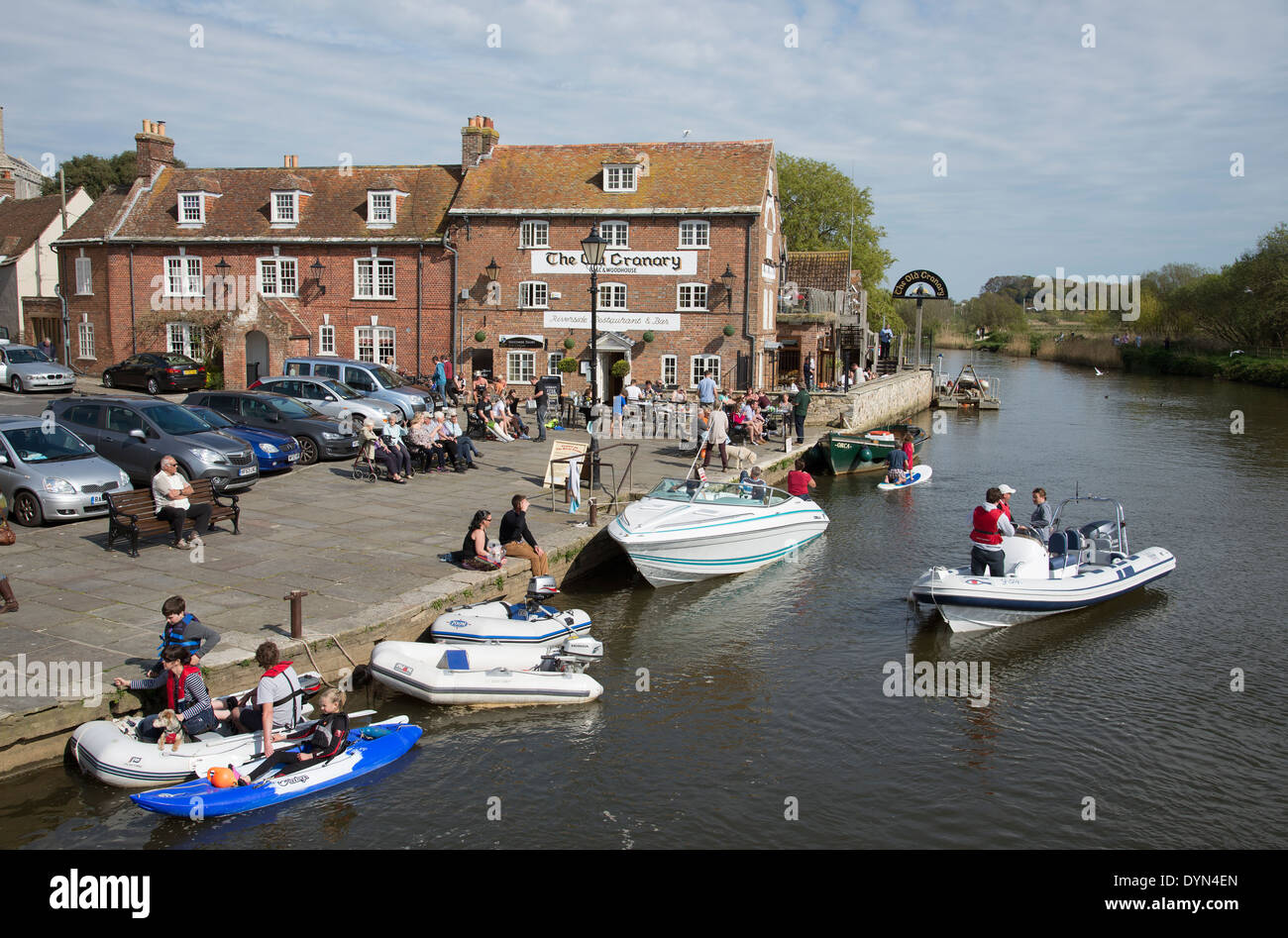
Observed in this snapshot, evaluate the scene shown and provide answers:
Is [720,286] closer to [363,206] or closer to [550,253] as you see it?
[550,253]

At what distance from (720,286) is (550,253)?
651 centimetres

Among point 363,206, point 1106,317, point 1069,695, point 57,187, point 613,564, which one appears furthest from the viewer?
point 1106,317

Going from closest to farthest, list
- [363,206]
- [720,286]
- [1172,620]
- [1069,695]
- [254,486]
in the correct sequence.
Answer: [1069,695]
[1172,620]
[254,486]
[720,286]
[363,206]

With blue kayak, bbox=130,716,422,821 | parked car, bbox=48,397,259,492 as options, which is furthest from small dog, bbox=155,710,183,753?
parked car, bbox=48,397,259,492

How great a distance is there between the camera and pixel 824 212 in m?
63.2

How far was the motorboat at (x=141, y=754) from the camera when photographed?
29.7ft

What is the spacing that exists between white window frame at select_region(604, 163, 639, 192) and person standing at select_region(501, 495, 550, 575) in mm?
23279

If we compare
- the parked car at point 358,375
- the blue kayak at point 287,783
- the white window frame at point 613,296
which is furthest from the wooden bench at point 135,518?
the white window frame at point 613,296

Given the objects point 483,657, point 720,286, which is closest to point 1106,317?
Result: point 720,286

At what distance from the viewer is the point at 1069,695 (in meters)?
12.6

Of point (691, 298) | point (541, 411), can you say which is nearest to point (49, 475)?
point (541, 411)

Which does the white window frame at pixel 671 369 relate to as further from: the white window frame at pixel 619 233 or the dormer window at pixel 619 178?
the dormer window at pixel 619 178

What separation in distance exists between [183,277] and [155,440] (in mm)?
23090

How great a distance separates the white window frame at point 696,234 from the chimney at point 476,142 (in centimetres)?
900
